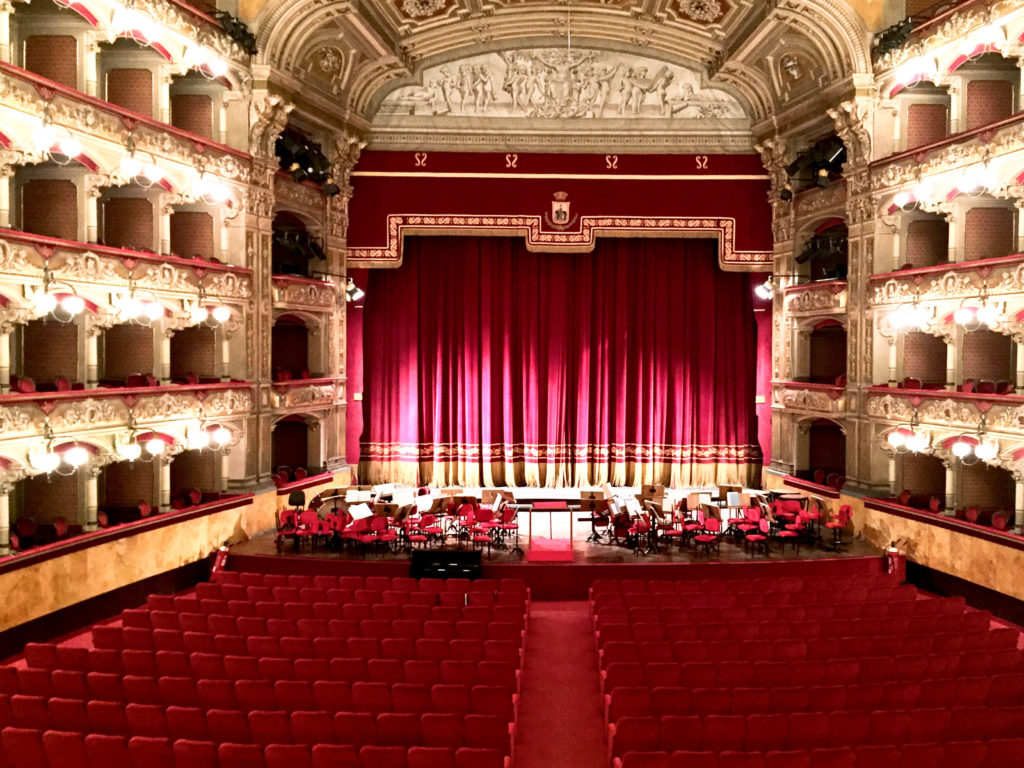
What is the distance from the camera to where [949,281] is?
1370cm

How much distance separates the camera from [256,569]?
13742 millimetres

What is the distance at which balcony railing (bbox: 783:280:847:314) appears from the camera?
1645cm

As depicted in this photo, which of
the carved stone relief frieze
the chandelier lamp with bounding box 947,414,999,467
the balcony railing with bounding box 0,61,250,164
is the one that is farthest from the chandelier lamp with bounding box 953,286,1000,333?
the balcony railing with bounding box 0,61,250,164

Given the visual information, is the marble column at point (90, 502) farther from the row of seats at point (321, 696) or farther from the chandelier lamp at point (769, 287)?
the chandelier lamp at point (769, 287)

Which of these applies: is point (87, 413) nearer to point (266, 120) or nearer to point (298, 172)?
point (266, 120)

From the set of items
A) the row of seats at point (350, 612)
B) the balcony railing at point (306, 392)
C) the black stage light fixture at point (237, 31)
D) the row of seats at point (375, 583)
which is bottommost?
the row of seats at point (375, 583)

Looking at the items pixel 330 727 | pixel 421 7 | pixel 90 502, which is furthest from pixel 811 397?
pixel 90 502

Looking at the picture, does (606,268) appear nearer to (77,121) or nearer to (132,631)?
(77,121)

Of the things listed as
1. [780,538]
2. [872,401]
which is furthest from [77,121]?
[872,401]

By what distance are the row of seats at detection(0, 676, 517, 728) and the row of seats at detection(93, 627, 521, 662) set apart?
1.01 m

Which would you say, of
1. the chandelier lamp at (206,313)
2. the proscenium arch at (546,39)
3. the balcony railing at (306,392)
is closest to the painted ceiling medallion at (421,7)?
the proscenium arch at (546,39)

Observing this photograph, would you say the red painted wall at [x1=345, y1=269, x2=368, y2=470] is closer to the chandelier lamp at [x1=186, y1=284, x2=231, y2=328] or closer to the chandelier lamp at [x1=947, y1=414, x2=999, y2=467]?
the chandelier lamp at [x1=186, y1=284, x2=231, y2=328]

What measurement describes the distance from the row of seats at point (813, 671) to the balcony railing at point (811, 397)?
9445 mm

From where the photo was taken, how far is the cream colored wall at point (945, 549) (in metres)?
12.1
